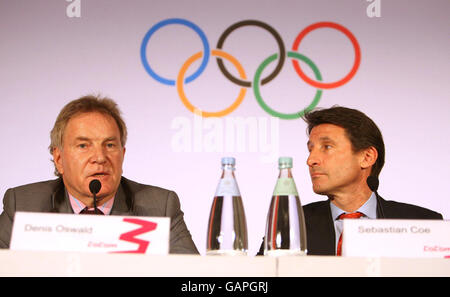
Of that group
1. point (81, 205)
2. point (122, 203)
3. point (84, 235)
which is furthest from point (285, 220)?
point (81, 205)

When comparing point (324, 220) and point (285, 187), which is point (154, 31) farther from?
point (285, 187)

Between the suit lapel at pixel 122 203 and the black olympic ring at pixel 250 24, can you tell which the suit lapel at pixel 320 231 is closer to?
the suit lapel at pixel 122 203

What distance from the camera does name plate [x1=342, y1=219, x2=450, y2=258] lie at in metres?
1.25

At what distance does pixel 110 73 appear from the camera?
339cm

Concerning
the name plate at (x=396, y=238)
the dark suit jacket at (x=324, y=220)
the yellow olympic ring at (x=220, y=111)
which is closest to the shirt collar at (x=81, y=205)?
the dark suit jacket at (x=324, y=220)

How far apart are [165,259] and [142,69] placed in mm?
2407

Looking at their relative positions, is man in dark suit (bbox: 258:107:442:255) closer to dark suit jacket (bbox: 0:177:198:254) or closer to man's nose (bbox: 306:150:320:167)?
man's nose (bbox: 306:150:320:167)

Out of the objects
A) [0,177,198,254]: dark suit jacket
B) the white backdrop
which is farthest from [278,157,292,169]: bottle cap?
the white backdrop

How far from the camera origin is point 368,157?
9.32 ft

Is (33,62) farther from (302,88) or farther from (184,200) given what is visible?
(302,88)

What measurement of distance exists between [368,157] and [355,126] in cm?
17

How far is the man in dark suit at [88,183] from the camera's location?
7.86ft

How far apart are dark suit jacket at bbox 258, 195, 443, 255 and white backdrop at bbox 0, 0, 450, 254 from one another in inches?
21.3
